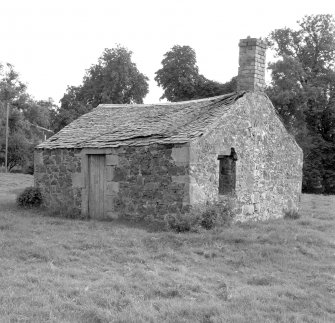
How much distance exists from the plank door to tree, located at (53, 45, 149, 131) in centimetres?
3041

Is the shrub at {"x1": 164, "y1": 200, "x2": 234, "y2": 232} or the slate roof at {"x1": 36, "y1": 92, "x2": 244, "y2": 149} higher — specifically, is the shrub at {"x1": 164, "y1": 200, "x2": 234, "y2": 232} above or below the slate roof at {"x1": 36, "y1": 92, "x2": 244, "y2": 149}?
below

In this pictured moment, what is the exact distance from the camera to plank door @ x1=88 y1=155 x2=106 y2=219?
13672 millimetres

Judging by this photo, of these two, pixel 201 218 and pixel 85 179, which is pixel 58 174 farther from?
pixel 201 218

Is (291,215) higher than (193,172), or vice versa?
(193,172)

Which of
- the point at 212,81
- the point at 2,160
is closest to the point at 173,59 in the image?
the point at 212,81

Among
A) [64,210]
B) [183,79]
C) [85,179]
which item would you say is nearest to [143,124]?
[85,179]

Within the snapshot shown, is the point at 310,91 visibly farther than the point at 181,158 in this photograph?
Yes

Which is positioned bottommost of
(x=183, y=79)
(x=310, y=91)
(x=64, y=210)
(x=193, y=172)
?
(x=64, y=210)

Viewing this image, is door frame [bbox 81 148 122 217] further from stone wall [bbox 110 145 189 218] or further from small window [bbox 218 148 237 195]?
small window [bbox 218 148 237 195]

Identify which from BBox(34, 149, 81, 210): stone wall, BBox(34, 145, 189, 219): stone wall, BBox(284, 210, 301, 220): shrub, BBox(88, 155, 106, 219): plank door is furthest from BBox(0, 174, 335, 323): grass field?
BBox(284, 210, 301, 220): shrub

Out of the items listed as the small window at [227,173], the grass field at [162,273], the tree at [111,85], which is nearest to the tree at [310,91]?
the tree at [111,85]

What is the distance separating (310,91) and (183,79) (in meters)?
11.5

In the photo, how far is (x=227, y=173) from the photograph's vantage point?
43.4ft

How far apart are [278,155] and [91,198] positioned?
20.1ft
